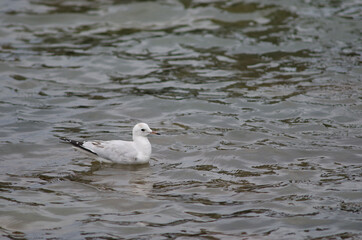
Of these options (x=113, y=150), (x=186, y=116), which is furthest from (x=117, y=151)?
(x=186, y=116)

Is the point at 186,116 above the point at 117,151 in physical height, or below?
above

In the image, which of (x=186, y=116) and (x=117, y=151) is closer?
(x=117, y=151)

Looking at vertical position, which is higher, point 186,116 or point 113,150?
point 186,116

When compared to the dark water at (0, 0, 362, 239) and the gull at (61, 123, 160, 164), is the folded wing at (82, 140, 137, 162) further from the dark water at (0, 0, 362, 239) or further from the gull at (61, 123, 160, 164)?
the dark water at (0, 0, 362, 239)

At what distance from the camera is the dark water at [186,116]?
7332mm

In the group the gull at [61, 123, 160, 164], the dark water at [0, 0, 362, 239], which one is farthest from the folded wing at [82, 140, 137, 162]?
the dark water at [0, 0, 362, 239]

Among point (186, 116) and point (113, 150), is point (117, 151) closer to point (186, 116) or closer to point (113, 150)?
point (113, 150)

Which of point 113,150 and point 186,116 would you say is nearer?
point 113,150

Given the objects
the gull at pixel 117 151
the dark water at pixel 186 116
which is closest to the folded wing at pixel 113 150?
the gull at pixel 117 151

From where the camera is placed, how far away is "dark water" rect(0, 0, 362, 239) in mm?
7332

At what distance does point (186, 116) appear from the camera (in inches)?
442

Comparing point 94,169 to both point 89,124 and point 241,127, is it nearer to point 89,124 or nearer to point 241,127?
point 89,124

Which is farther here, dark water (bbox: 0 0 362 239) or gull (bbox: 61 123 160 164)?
gull (bbox: 61 123 160 164)

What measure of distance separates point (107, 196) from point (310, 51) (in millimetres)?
7838
